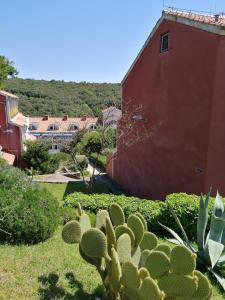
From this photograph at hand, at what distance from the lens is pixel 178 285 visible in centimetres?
370

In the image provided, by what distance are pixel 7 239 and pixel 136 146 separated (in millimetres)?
11982

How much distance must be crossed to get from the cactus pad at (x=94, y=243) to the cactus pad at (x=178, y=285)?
2.61 feet

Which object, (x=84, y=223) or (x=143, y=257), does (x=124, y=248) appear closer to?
(x=143, y=257)

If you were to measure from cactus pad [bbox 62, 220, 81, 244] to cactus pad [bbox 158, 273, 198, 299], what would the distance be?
4.20 ft

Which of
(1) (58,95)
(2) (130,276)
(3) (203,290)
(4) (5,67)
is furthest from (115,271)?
(1) (58,95)

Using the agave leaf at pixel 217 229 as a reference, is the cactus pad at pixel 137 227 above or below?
above

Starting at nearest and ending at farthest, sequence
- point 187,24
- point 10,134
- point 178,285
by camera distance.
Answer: point 178,285 < point 187,24 < point 10,134

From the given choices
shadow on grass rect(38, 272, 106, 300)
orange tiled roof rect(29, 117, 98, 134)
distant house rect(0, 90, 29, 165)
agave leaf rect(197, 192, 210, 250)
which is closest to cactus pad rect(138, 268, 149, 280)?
shadow on grass rect(38, 272, 106, 300)

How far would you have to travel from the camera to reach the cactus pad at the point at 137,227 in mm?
4594

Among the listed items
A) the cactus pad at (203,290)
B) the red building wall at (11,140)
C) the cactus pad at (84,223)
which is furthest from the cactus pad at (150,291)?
the red building wall at (11,140)

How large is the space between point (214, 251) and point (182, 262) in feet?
6.98

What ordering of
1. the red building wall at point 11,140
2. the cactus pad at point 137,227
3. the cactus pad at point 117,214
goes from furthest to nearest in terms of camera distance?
1. the red building wall at point 11,140
2. the cactus pad at point 117,214
3. the cactus pad at point 137,227

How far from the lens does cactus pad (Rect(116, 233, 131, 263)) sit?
4.08 m

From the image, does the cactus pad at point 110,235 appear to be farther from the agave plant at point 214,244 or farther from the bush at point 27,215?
the bush at point 27,215
